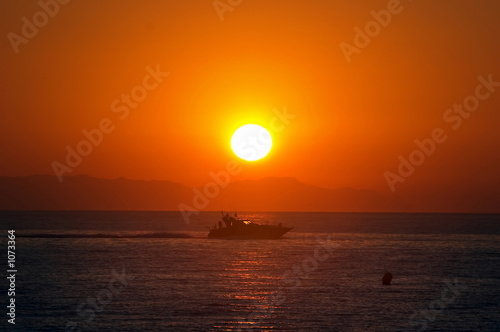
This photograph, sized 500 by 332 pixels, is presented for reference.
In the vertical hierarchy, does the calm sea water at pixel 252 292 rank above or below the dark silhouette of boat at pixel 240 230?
below

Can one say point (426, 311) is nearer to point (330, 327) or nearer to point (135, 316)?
point (330, 327)

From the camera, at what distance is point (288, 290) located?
7331cm

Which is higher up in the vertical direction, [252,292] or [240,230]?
[240,230]

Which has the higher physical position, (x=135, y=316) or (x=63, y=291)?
(x=63, y=291)

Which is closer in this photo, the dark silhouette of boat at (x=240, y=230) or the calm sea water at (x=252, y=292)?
the calm sea water at (x=252, y=292)

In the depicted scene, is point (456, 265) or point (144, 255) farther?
point (144, 255)

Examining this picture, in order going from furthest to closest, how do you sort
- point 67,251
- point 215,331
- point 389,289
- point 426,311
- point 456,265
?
point 67,251 → point 456,265 → point 389,289 → point 426,311 → point 215,331

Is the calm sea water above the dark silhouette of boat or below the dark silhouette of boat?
below

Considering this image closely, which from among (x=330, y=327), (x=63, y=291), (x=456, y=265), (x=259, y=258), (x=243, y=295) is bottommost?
(x=330, y=327)

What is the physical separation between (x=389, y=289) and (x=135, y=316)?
1269 inches

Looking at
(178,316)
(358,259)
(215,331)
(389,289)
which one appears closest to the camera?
(215,331)

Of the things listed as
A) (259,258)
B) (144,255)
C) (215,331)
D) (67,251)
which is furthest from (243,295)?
(67,251)

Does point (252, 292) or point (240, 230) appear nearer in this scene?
point (252, 292)

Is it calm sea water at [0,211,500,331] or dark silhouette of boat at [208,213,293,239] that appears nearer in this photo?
calm sea water at [0,211,500,331]
